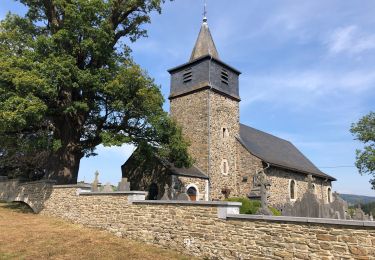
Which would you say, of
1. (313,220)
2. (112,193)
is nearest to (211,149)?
(112,193)

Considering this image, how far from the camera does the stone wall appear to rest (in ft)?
19.5

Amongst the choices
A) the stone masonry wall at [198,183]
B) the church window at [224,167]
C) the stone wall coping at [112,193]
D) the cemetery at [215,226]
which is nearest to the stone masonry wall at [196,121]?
the stone masonry wall at [198,183]

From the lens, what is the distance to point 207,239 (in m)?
8.09

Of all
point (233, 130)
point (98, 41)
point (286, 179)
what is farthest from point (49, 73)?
point (286, 179)

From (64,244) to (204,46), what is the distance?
1955 cm

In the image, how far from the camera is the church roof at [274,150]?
960 inches

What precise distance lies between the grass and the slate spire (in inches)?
665

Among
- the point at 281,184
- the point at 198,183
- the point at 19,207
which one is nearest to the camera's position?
the point at 19,207

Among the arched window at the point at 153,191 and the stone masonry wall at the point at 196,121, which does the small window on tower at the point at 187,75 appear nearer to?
the stone masonry wall at the point at 196,121

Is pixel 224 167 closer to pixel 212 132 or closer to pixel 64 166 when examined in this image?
pixel 212 132

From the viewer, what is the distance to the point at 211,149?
72.2ft

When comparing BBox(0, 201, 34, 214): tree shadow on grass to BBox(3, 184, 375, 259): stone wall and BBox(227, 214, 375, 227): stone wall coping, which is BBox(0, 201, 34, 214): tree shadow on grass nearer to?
BBox(3, 184, 375, 259): stone wall

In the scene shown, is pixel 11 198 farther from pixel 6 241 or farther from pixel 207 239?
pixel 207 239

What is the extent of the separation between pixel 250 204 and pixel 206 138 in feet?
19.6
